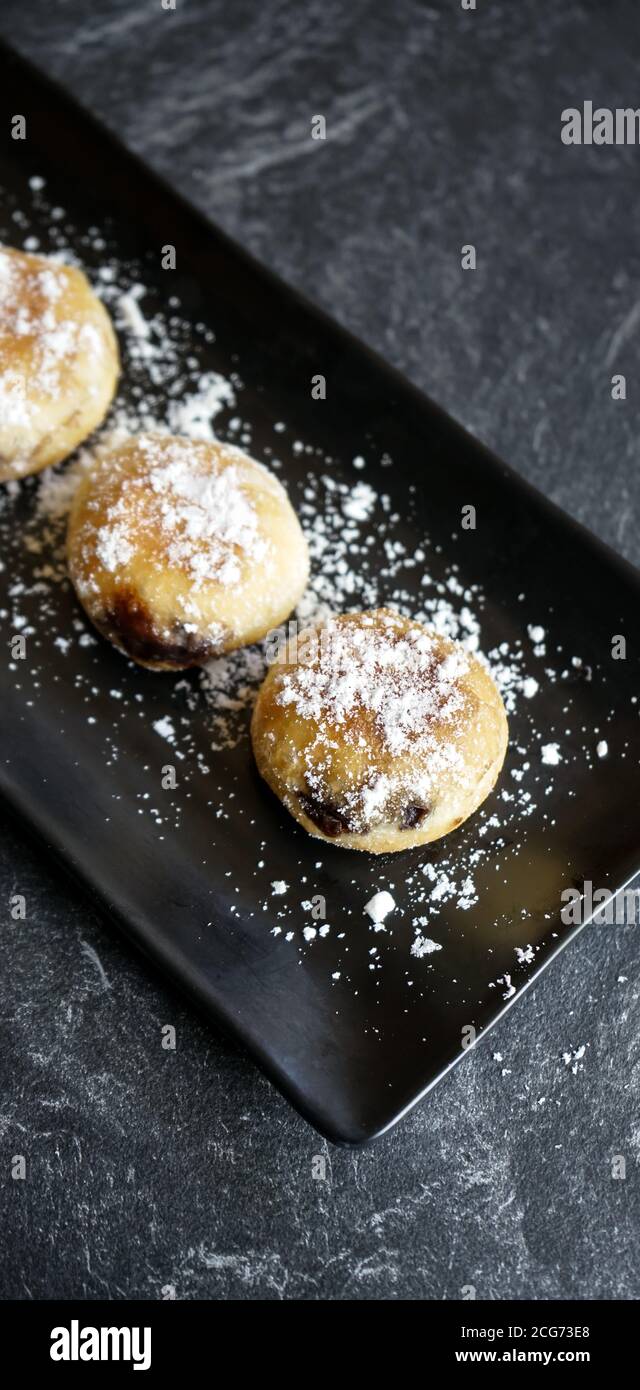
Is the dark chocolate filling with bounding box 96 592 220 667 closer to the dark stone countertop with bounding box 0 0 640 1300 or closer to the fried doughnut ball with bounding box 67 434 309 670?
the fried doughnut ball with bounding box 67 434 309 670

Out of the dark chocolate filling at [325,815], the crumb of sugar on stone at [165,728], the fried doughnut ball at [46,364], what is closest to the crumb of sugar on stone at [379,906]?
the dark chocolate filling at [325,815]

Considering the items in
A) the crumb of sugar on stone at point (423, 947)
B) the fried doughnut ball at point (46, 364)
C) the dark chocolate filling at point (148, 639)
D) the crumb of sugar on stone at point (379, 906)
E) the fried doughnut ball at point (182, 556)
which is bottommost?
the crumb of sugar on stone at point (423, 947)

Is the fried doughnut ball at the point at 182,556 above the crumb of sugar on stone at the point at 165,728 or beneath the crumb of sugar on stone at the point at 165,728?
above

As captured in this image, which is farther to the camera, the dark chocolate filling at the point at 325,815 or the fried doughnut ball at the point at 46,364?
the fried doughnut ball at the point at 46,364

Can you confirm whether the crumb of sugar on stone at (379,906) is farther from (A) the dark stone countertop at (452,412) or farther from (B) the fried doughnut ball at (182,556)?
(B) the fried doughnut ball at (182,556)

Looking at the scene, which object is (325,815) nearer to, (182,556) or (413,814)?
(413,814)

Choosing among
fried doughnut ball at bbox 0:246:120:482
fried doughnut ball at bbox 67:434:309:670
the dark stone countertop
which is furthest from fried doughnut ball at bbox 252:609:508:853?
fried doughnut ball at bbox 0:246:120:482
